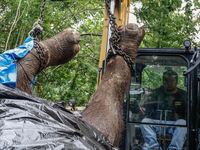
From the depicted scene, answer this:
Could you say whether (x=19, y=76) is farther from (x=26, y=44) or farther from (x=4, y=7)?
(x=4, y=7)

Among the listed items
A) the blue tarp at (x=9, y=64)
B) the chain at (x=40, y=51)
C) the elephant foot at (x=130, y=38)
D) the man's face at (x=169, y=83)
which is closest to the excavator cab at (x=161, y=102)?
the man's face at (x=169, y=83)

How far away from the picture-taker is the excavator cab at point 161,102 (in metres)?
3.21

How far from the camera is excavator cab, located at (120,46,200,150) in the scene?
126 inches

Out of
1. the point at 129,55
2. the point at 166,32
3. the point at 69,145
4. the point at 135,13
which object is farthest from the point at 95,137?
the point at 135,13

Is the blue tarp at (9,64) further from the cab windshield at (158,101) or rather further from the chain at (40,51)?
the cab windshield at (158,101)

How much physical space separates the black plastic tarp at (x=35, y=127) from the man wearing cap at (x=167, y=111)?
188 centimetres

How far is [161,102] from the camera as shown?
331 cm

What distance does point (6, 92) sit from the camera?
1.44m

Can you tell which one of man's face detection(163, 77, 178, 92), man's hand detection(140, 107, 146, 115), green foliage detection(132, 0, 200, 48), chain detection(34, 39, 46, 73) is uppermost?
green foliage detection(132, 0, 200, 48)

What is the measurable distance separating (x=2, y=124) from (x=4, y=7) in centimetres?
616

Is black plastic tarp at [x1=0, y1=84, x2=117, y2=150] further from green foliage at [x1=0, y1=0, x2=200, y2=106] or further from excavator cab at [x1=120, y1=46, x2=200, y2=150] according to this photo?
green foliage at [x1=0, y1=0, x2=200, y2=106]

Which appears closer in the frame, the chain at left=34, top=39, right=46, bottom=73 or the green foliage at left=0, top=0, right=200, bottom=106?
the chain at left=34, top=39, right=46, bottom=73

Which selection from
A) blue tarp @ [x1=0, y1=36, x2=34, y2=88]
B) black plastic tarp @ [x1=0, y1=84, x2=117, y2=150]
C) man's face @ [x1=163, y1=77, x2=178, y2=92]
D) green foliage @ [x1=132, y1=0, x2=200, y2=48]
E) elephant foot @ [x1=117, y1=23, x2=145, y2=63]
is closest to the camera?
black plastic tarp @ [x1=0, y1=84, x2=117, y2=150]

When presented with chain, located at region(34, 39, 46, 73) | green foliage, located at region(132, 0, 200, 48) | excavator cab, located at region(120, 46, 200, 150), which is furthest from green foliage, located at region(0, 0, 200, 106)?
chain, located at region(34, 39, 46, 73)
